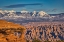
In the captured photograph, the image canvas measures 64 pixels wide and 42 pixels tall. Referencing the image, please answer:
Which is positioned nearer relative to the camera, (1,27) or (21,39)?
(1,27)

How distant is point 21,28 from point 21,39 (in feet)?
8.53

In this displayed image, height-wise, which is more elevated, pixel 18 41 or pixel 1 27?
pixel 1 27

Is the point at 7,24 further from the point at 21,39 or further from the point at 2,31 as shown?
the point at 21,39

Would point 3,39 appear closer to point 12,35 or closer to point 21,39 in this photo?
point 12,35

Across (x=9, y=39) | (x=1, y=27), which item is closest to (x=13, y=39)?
(x=9, y=39)

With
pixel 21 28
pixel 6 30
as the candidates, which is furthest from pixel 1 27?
pixel 21 28

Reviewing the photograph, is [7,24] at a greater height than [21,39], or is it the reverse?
[7,24]

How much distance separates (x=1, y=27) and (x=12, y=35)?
8.33ft

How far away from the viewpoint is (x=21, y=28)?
139 feet

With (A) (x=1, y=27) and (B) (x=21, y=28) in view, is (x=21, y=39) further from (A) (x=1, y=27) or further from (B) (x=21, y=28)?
(A) (x=1, y=27)

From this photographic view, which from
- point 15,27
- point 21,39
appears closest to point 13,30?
point 15,27

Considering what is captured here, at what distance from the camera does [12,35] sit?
136 ft

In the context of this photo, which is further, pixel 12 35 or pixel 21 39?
pixel 21 39

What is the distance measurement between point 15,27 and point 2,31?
6.91ft
